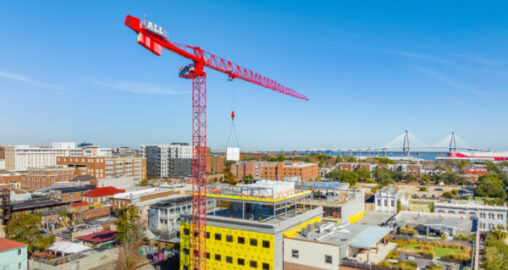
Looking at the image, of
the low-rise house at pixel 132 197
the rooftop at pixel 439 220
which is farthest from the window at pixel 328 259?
the low-rise house at pixel 132 197

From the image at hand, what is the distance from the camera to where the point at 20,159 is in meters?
108

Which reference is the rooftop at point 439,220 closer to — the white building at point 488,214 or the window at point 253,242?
the white building at point 488,214

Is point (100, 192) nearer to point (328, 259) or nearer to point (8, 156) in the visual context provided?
point (328, 259)

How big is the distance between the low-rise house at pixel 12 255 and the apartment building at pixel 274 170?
72.2 meters

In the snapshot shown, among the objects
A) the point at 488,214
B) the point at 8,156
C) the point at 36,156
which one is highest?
the point at 8,156

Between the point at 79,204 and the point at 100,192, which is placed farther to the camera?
the point at 100,192

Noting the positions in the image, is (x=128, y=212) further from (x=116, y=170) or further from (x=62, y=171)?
(x=116, y=170)

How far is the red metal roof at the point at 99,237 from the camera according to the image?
34.8 m

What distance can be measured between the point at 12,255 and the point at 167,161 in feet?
274

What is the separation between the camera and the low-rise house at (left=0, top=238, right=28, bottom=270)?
83.6ft

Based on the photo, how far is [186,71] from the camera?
108ft

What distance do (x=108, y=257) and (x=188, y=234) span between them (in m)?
10.3

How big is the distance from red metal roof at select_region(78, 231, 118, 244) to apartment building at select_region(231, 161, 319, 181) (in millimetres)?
61434

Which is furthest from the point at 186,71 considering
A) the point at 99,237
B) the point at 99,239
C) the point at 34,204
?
the point at 34,204
